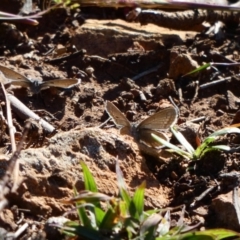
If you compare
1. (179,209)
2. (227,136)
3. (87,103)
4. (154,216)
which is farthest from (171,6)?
(154,216)

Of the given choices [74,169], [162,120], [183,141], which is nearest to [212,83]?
[183,141]

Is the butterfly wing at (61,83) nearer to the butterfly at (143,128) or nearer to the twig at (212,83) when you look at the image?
the butterfly at (143,128)

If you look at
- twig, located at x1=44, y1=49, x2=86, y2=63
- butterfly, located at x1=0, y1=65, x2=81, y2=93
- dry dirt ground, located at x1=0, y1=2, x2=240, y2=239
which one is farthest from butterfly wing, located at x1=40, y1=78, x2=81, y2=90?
twig, located at x1=44, y1=49, x2=86, y2=63

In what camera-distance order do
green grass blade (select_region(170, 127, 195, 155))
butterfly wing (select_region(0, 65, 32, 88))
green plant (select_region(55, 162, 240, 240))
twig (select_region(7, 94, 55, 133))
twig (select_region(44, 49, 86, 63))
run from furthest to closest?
twig (select_region(44, 49, 86, 63)), butterfly wing (select_region(0, 65, 32, 88)), twig (select_region(7, 94, 55, 133)), green grass blade (select_region(170, 127, 195, 155)), green plant (select_region(55, 162, 240, 240))

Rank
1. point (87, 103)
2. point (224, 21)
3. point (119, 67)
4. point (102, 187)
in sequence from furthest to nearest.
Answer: point (224, 21) < point (119, 67) < point (87, 103) < point (102, 187)

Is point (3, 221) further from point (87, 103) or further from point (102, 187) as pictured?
point (87, 103)

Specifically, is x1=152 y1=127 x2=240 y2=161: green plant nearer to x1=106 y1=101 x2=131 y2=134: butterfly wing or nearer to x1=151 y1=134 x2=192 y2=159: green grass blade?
x1=151 y1=134 x2=192 y2=159: green grass blade

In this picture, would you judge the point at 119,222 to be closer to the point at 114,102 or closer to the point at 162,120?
the point at 162,120
